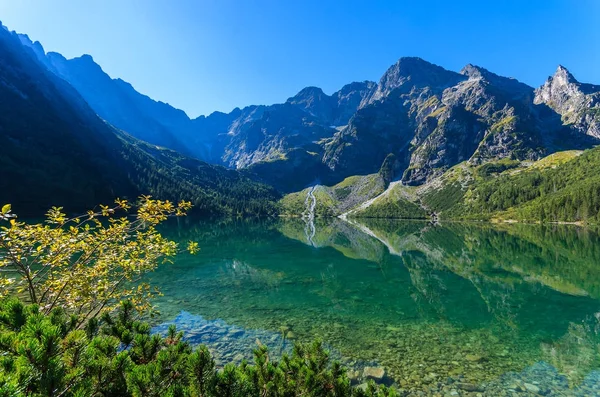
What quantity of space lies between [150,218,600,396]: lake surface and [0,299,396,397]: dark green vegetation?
12647mm

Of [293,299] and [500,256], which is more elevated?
[500,256]

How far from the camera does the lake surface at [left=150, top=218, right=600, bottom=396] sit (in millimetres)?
17969

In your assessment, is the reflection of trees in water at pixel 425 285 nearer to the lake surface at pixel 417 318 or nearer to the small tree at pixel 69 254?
the lake surface at pixel 417 318

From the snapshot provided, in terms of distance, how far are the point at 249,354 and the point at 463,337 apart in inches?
631

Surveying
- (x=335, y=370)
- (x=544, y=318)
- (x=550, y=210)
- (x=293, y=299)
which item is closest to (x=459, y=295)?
(x=544, y=318)

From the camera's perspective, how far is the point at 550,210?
184m

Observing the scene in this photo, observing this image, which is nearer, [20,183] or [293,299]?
[293,299]

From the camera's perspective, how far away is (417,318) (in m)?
27.1

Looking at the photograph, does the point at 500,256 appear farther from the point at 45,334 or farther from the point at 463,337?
the point at 45,334

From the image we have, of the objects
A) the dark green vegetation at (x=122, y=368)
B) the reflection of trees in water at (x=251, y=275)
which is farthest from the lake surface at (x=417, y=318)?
the dark green vegetation at (x=122, y=368)

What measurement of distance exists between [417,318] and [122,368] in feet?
89.5

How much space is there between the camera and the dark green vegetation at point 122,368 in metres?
3.39

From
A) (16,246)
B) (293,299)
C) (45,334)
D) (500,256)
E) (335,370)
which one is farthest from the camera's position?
(500,256)

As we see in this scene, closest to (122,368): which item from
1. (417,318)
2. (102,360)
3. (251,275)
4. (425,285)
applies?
(102,360)
